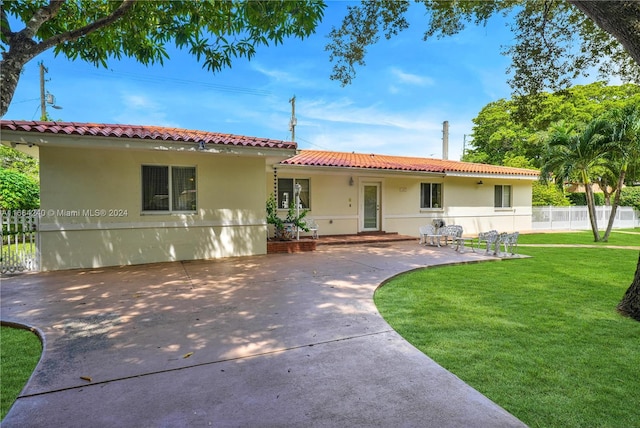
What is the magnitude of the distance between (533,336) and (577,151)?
1410 cm

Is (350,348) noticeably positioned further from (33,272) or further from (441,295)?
(33,272)

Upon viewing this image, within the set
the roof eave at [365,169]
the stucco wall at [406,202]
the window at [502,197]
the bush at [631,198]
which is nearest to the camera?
the roof eave at [365,169]

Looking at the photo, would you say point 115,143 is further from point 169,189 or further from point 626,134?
point 626,134

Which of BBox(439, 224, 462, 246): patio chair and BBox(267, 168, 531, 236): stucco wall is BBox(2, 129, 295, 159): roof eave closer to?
BBox(267, 168, 531, 236): stucco wall

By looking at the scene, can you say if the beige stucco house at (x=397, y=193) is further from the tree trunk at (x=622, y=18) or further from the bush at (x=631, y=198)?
the bush at (x=631, y=198)

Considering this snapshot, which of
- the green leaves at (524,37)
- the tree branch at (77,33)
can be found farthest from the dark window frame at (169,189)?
the tree branch at (77,33)

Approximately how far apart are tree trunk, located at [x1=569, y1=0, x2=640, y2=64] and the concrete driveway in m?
4.50

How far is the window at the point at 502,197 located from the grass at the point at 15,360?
65.5 ft

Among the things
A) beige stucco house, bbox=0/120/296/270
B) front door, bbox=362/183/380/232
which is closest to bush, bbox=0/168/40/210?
beige stucco house, bbox=0/120/296/270

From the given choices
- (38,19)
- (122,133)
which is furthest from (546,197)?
(38,19)

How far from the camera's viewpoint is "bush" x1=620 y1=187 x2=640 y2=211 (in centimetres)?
2504

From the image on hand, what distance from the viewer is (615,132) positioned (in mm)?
13320

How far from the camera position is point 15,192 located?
1214 cm

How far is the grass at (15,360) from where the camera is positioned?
9.52 feet
